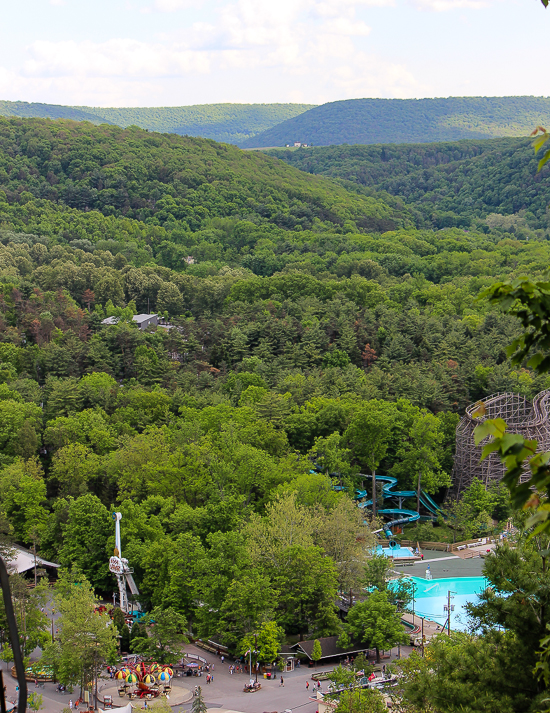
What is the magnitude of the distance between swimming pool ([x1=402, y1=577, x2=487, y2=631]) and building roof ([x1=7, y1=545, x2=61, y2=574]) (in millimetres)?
15118

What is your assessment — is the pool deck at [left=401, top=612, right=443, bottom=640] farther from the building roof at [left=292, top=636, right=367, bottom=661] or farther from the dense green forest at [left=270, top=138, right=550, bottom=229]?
the dense green forest at [left=270, top=138, right=550, bottom=229]

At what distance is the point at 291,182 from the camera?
405 ft

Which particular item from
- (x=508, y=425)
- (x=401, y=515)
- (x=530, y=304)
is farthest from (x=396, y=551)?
(x=530, y=304)

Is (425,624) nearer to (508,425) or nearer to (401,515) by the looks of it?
(401,515)

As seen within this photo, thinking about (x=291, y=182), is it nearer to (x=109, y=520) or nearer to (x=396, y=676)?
(x=109, y=520)

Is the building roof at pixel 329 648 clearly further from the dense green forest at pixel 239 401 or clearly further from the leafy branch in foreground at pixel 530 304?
the leafy branch in foreground at pixel 530 304

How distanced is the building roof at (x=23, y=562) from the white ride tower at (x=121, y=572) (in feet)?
13.4

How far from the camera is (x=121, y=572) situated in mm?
30266

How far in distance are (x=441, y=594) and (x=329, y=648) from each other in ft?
21.4

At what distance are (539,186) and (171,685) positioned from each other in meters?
128

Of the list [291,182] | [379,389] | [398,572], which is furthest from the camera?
[291,182]

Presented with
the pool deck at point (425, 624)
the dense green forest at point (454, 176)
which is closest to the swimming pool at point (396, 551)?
the pool deck at point (425, 624)

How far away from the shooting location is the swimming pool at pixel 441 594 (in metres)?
30.7

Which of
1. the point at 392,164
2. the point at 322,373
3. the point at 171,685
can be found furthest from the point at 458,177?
the point at 171,685
